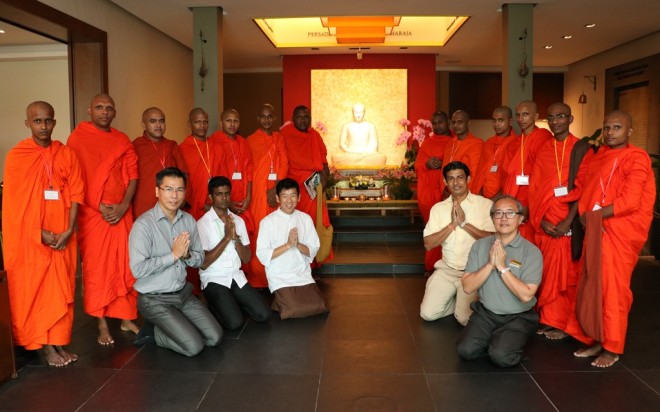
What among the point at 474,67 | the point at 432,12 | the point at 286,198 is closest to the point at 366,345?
the point at 286,198

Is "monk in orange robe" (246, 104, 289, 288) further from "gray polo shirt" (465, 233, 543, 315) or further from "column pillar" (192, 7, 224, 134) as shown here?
"gray polo shirt" (465, 233, 543, 315)

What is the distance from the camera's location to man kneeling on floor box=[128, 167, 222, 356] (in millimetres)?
3809

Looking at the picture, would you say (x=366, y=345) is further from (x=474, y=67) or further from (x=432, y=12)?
(x=474, y=67)

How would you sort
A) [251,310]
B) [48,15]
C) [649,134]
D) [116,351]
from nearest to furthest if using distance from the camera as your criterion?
[116,351] < [251,310] < [48,15] < [649,134]

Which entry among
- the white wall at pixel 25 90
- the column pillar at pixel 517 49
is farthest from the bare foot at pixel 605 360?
the white wall at pixel 25 90

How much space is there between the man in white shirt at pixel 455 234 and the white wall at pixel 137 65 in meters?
4.02

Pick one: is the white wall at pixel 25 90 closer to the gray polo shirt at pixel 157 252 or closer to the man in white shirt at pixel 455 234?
the gray polo shirt at pixel 157 252

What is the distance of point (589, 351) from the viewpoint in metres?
3.82

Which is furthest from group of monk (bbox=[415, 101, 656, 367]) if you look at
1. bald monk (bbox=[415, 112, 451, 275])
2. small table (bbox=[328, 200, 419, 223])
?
small table (bbox=[328, 200, 419, 223])

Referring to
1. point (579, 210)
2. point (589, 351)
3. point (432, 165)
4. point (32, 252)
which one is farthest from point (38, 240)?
point (432, 165)

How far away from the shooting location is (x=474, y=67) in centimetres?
1218

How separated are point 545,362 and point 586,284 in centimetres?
57

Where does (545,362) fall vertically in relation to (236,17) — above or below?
below

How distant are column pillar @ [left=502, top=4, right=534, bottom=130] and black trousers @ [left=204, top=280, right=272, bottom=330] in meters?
4.00
